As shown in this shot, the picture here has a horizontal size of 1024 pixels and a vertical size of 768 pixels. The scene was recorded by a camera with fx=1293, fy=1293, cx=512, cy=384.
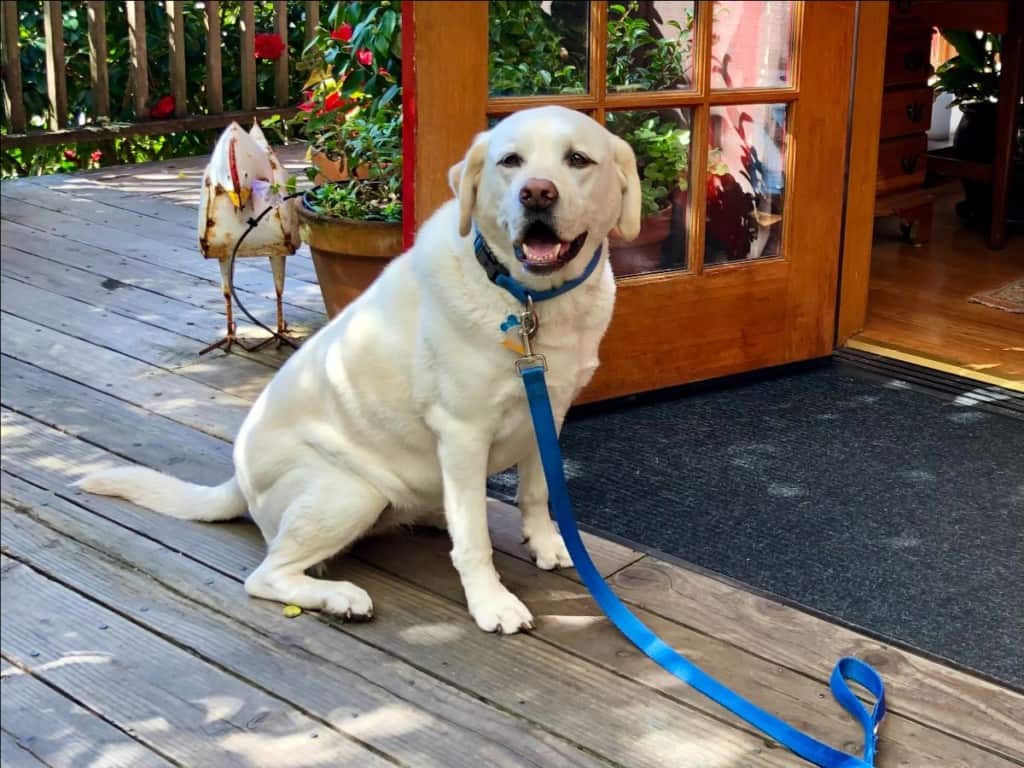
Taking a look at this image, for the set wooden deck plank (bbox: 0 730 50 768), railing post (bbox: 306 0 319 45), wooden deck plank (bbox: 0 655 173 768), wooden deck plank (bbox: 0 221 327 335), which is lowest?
wooden deck plank (bbox: 0 730 50 768)

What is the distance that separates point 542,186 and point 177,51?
4.72 metres

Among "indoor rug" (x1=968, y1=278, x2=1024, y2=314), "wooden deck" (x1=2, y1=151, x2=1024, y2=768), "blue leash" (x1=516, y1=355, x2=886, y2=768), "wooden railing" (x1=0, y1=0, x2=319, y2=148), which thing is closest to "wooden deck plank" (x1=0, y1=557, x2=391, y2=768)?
"wooden deck" (x1=2, y1=151, x2=1024, y2=768)

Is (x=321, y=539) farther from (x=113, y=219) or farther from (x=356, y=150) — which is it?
(x=113, y=219)

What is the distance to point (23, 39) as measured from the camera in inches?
258

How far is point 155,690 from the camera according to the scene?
2.22m

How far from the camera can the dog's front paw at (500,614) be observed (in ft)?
7.72

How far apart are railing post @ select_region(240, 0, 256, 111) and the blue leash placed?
4641mm

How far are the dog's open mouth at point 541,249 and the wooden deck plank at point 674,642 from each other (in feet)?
2.20

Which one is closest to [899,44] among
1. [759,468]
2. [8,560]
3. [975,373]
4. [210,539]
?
[975,373]

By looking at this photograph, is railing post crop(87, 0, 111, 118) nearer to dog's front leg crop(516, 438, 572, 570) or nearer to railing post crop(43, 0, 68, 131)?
railing post crop(43, 0, 68, 131)

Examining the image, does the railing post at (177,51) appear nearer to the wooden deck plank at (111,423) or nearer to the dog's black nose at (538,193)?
the wooden deck plank at (111,423)

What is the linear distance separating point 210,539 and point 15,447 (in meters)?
0.79

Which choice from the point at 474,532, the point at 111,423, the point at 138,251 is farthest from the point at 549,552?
the point at 138,251

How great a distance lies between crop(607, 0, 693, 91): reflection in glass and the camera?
3.11 metres
